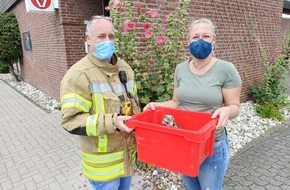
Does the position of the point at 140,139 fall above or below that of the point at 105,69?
below

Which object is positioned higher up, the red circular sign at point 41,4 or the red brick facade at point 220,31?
the red circular sign at point 41,4

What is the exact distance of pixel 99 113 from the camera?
1582mm

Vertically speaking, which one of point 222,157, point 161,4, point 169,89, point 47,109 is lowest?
point 47,109

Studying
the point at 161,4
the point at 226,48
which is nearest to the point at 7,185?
the point at 161,4

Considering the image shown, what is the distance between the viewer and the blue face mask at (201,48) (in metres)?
1.73

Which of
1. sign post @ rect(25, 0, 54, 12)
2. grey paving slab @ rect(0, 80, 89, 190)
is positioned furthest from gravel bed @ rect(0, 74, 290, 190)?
sign post @ rect(25, 0, 54, 12)

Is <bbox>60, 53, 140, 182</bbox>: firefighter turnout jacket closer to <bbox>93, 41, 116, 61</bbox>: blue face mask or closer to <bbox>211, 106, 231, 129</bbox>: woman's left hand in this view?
<bbox>93, 41, 116, 61</bbox>: blue face mask

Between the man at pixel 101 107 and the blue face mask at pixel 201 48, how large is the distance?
52 cm

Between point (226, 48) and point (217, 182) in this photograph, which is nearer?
point (217, 182)

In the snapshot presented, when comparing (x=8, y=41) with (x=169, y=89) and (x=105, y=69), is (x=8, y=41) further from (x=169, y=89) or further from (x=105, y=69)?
(x=105, y=69)

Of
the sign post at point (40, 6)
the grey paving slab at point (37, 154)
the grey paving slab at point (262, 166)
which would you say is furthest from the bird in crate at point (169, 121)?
the sign post at point (40, 6)

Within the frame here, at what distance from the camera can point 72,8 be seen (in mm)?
6152

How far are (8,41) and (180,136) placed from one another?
11100 mm

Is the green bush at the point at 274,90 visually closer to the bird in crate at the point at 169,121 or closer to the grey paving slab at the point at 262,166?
the grey paving slab at the point at 262,166
